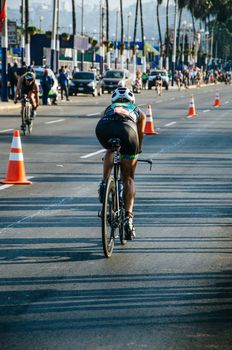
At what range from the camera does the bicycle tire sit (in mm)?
9531

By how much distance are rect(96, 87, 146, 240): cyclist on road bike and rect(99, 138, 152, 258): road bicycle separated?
0.07m

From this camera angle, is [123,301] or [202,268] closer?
[123,301]

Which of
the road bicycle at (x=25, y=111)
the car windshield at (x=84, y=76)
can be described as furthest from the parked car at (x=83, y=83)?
the road bicycle at (x=25, y=111)

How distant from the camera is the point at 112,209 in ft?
32.5

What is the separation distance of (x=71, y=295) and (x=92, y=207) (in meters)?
5.32

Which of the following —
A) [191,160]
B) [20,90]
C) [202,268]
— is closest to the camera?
[202,268]

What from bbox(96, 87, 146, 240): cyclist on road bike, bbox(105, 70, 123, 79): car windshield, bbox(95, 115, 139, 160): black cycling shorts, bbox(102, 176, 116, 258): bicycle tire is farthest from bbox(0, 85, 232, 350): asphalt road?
bbox(105, 70, 123, 79): car windshield

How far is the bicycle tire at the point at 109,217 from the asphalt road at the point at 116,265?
→ 0.13 metres

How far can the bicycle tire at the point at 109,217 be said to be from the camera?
31.3ft

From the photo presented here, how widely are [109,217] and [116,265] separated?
53cm

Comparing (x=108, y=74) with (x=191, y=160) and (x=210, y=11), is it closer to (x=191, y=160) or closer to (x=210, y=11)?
(x=191, y=160)

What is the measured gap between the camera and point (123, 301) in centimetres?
798

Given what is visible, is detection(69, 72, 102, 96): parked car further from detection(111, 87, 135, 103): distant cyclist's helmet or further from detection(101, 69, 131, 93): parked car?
detection(111, 87, 135, 103): distant cyclist's helmet

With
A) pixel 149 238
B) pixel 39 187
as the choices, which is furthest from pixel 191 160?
pixel 149 238
